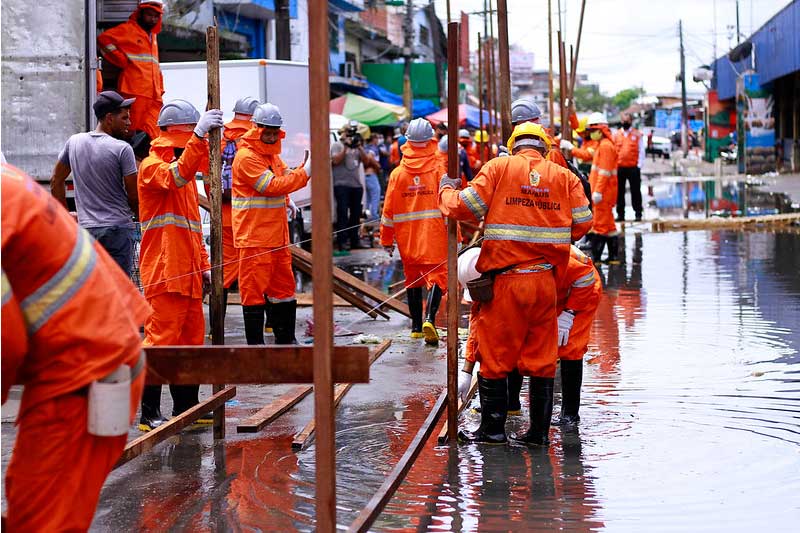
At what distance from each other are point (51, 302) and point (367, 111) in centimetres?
2470

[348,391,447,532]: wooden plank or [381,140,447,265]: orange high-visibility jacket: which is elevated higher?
[381,140,447,265]: orange high-visibility jacket

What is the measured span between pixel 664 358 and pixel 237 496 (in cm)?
467

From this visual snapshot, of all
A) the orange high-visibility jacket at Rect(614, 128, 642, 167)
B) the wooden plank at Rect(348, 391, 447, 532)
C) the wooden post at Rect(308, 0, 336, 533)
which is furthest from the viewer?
the orange high-visibility jacket at Rect(614, 128, 642, 167)

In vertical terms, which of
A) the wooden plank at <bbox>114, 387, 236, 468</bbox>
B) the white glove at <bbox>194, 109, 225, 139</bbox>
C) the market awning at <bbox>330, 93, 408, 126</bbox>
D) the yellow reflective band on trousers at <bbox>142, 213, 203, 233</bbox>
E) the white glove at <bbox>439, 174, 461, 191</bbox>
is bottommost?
the wooden plank at <bbox>114, 387, 236, 468</bbox>

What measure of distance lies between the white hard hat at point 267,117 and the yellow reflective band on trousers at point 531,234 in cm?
277

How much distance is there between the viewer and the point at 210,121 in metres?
6.75

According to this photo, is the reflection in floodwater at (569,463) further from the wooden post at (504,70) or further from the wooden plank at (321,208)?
the wooden post at (504,70)

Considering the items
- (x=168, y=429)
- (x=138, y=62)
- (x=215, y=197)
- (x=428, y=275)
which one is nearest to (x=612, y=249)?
(x=428, y=275)

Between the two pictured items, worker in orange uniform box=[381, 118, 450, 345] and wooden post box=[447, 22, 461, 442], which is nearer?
wooden post box=[447, 22, 461, 442]

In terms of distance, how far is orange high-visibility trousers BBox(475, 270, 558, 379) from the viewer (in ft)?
21.6

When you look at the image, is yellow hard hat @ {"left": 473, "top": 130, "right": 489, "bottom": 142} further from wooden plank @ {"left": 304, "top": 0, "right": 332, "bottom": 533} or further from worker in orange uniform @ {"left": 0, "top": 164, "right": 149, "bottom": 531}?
worker in orange uniform @ {"left": 0, "top": 164, "right": 149, "bottom": 531}

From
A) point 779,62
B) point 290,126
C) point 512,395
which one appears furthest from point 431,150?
point 779,62

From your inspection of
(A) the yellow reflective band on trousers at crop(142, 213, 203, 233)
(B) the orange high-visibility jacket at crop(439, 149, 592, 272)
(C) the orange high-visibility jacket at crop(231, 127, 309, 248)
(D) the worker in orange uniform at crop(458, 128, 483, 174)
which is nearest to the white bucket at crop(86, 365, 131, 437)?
(B) the orange high-visibility jacket at crop(439, 149, 592, 272)

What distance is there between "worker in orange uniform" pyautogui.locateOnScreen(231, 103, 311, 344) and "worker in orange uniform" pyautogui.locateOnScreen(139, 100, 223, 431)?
1316 mm
